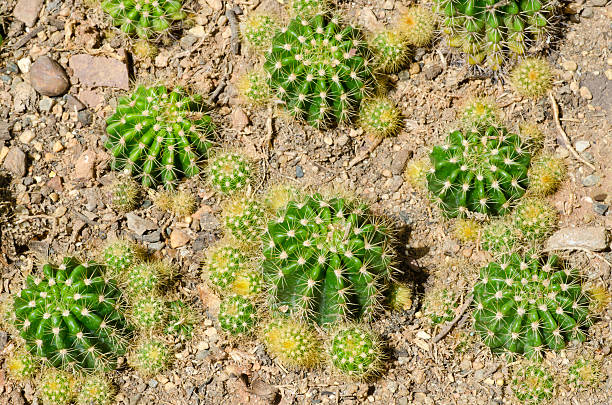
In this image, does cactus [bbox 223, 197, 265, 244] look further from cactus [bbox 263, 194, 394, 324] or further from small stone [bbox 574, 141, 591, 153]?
small stone [bbox 574, 141, 591, 153]

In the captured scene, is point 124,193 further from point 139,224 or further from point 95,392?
point 95,392

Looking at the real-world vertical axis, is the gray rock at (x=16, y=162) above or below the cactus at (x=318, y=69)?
below

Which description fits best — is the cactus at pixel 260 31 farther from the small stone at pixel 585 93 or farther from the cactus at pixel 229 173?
the small stone at pixel 585 93

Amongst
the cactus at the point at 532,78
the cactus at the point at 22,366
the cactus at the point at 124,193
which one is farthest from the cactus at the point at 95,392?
the cactus at the point at 532,78

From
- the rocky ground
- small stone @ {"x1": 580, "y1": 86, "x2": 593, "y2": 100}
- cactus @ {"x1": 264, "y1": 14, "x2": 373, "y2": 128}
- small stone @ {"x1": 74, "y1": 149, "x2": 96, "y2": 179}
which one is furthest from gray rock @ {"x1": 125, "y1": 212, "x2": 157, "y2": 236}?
small stone @ {"x1": 580, "y1": 86, "x2": 593, "y2": 100}

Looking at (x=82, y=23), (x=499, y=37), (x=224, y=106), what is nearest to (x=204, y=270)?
(x=224, y=106)

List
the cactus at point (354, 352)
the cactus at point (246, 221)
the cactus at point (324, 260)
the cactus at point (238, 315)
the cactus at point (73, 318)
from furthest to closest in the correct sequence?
the cactus at point (246, 221), the cactus at point (238, 315), the cactus at point (73, 318), the cactus at point (354, 352), the cactus at point (324, 260)
